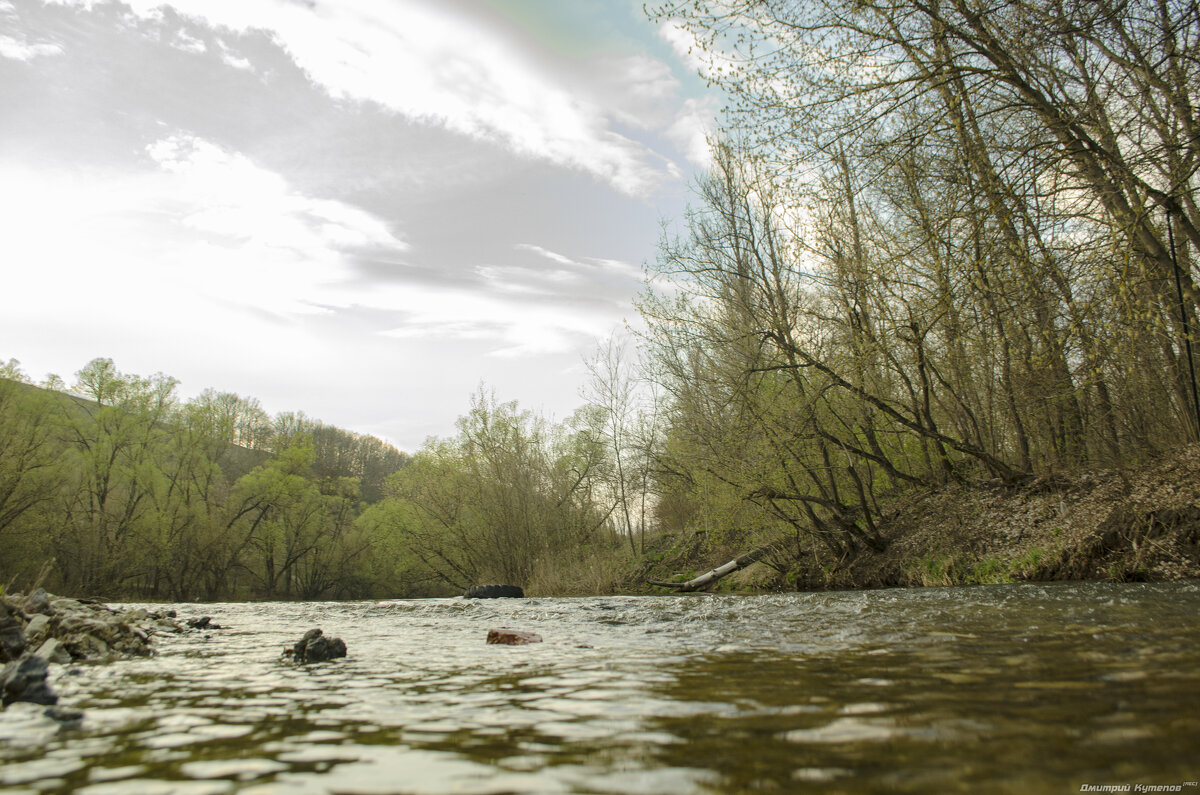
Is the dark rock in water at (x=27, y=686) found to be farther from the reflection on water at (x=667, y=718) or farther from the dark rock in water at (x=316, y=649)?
the dark rock in water at (x=316, y=649)

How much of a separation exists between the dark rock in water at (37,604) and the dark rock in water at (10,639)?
4.72 ft

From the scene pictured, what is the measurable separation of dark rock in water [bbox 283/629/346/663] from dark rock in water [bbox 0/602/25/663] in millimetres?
1861

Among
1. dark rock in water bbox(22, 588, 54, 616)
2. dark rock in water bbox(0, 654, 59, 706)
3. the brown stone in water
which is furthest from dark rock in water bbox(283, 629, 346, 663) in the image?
dark rock in water bbox(22, 588, 54, 616)

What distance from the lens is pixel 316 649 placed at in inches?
196

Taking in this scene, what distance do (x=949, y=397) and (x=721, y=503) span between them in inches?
229

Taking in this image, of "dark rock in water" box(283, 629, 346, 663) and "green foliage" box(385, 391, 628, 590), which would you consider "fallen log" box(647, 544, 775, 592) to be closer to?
"green foliage" box(385, 391, 628, 590)

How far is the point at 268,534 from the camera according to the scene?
40.5 m

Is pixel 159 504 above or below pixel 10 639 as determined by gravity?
above

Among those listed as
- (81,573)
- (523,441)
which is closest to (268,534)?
(81,573)

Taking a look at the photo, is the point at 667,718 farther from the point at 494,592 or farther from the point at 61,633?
the point at 494,592

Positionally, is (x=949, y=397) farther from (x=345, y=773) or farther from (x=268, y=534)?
(x=268, y=534)

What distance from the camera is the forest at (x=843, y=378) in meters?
8.84

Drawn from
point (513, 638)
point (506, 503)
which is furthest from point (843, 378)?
point (506, 503)

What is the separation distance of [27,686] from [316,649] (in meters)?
1.94
